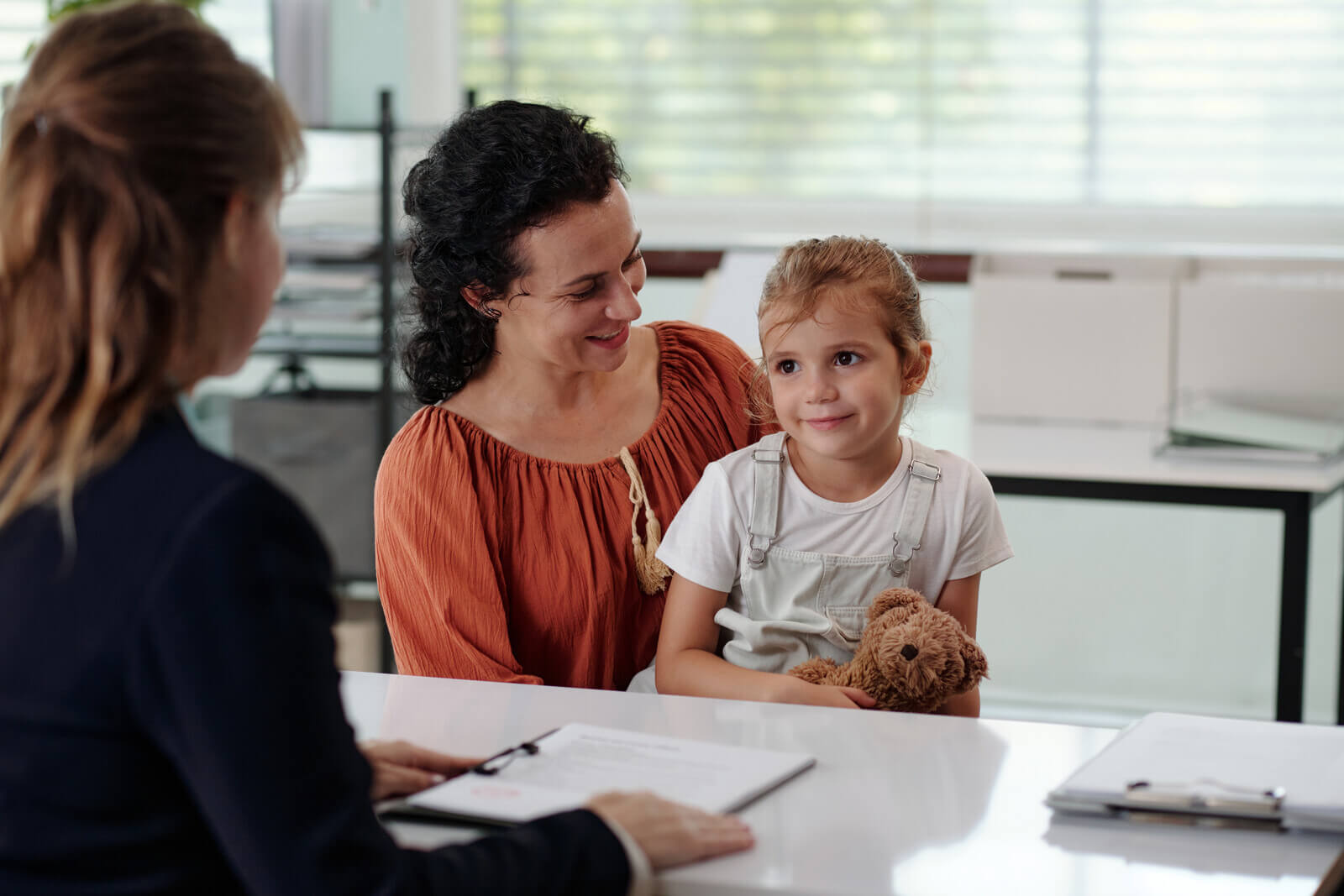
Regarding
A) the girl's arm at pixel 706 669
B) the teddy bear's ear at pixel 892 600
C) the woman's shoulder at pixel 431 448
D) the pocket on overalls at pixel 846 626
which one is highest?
the woman's shoulder at pixel 431 448

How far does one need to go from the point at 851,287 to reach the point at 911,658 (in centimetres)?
39

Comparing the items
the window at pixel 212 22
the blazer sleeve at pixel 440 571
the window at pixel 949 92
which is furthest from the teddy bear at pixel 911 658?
the window at pixel 212 22

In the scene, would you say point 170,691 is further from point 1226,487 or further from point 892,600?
point 1226,487

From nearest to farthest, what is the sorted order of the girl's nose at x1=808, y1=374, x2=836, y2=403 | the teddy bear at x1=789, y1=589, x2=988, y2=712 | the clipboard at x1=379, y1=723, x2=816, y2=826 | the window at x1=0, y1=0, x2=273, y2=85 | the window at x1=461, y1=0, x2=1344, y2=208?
the clipboard at x1=379, y1=723, x2=816, y2=826 → the teddy bear at x1=789, y1=589, x2=988, y2=712 → the girl's nose at x1=808, y1=374, x2=836, y2=403 → the window at x1=461, y1=0, x2=1344, y2=208 → the window at x1=0, y1=0, x2=273, y2=85

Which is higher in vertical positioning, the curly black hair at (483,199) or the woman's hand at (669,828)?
the curly black hair at (483,199)

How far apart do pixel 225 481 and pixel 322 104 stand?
10.3 ft

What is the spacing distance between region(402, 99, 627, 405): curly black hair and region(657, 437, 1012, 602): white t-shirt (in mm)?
327

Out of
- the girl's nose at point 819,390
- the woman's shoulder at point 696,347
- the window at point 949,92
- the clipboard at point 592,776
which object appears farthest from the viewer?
the window at point 949,92

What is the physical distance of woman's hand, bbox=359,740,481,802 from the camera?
104 centimetres

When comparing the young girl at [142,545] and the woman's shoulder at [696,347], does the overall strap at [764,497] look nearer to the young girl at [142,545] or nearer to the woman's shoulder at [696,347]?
the woman's shoulder at [696,347]

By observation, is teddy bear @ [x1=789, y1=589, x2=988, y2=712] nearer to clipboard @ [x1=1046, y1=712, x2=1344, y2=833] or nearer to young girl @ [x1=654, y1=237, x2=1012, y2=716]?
young girl @ [x1=654, y1=237, x2=1012, y2=716]

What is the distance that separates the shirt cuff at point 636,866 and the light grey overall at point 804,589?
0.60 m

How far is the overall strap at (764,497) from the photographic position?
1.51 metres

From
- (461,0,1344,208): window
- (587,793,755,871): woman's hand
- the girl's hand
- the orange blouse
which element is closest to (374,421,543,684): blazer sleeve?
the orange blouse
